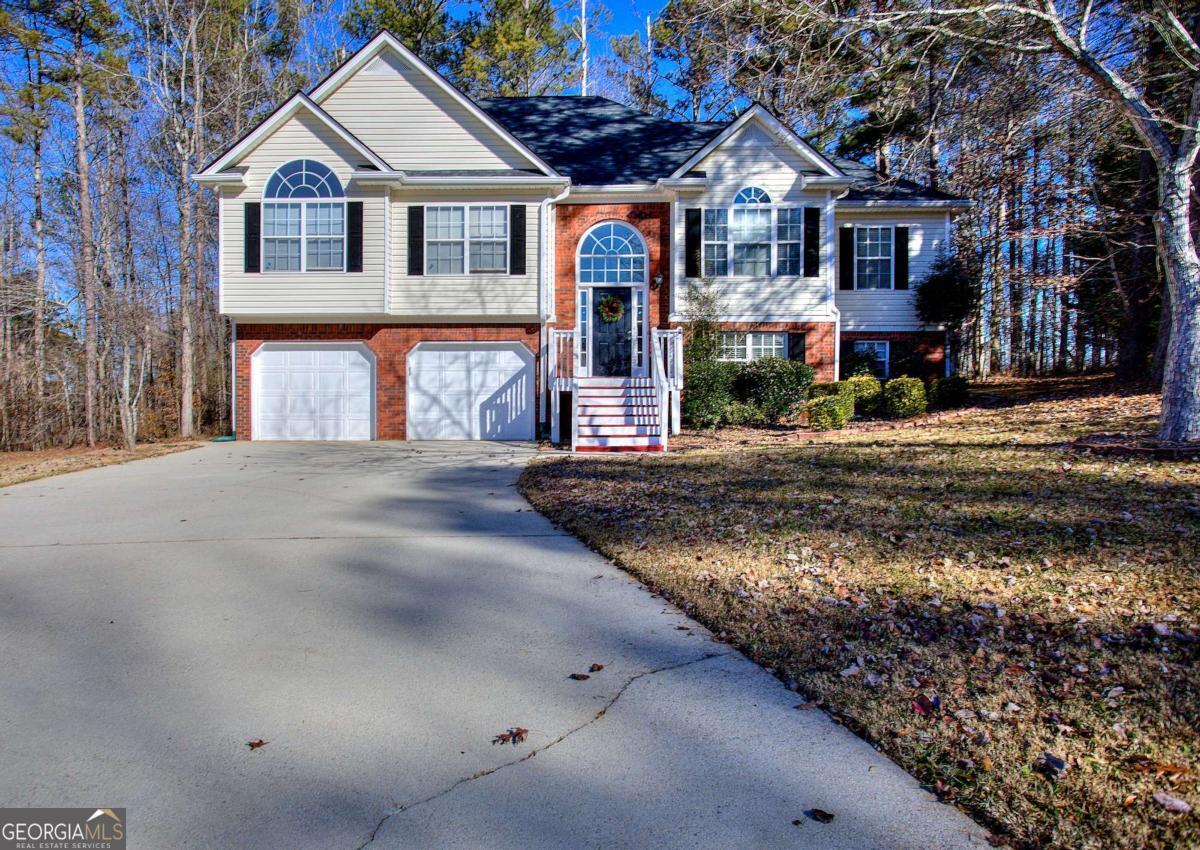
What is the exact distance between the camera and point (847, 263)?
58.6 ft

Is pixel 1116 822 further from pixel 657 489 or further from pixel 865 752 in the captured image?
pixel 657 489

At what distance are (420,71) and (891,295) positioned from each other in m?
11.9

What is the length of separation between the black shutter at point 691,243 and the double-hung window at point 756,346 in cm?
175

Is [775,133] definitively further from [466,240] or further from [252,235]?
[252,235]

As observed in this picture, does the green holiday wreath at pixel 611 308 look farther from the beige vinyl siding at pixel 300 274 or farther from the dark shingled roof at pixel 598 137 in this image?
the beige vinyl siding at pixel 300 274

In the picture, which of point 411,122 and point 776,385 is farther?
point 411,122

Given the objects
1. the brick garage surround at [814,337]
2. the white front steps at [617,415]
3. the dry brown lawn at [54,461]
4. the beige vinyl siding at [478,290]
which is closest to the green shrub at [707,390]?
the white front steps at [617,415]

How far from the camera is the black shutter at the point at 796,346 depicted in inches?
653

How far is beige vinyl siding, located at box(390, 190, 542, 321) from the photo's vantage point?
1515 cm

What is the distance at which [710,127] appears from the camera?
19.2 m

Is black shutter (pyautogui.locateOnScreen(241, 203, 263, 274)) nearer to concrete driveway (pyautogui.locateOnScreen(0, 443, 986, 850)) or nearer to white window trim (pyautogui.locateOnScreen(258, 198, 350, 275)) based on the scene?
white window trim (pyautogui.locateOnScreen(258, 198, 350, 275))

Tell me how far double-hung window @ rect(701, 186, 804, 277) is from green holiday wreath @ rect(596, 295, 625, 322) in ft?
6.54

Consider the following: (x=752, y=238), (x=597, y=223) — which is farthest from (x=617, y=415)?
(x=752, y=238)

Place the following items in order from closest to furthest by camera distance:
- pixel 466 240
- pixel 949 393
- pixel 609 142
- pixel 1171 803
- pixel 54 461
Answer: pixel 1171 803 < pixel 54 461 < pixel 466 240 < pixel 949 393 < pixel 609 142
